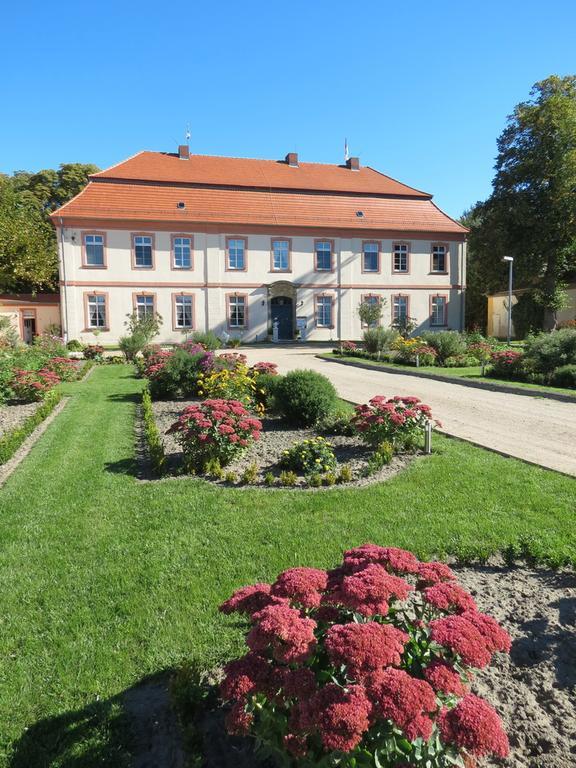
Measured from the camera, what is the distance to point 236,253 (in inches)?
1323

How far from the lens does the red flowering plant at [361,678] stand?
1.76 meters

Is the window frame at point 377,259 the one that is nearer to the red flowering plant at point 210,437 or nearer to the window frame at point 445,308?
the window frame at point 445,308

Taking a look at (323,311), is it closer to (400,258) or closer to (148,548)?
(400,258)

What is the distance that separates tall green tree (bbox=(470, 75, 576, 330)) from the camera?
31.2 metres

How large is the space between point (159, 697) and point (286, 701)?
118cm

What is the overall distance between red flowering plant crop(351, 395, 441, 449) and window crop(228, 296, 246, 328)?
27203 mm

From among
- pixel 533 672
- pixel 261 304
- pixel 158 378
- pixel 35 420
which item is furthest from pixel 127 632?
pixel 261 304

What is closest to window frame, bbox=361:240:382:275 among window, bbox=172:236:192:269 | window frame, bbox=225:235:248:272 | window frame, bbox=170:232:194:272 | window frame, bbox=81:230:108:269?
window frame, bbox=225:235:248:272

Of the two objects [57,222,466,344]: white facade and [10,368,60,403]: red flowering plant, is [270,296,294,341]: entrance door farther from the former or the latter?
[10,368,60,403]: red flowering plant

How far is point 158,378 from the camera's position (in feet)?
40.9

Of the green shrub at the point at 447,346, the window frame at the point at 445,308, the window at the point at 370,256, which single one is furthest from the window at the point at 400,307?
the green shrub at the point at 447,346

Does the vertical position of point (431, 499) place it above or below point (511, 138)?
below

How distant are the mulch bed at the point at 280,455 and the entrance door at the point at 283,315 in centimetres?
2555

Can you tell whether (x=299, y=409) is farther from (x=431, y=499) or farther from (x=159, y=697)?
(x=159, y=697)
